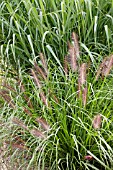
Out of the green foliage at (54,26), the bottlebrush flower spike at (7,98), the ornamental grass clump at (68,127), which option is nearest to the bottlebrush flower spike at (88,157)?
the ornamental grass clump at (68,127)

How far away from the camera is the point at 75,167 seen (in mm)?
1771

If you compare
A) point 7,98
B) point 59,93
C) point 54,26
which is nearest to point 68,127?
point 59,93

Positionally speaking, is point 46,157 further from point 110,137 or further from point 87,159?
point 110,137

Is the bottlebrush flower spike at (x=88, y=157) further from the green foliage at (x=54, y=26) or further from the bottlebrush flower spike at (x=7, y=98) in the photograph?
the green foliage at (x=54, y=26)

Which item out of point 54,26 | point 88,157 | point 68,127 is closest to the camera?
point 88,157

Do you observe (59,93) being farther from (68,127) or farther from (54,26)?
(54,26)

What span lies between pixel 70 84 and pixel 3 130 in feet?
1.62

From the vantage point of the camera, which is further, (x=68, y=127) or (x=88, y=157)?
(x=68, y=127)

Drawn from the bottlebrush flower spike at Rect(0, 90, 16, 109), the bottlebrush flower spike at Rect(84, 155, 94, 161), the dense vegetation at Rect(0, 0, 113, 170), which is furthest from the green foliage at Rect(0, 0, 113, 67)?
the bottlebrush flower spike at Rect(84, 155, 94, 161)

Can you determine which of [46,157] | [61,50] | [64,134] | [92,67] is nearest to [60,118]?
[64,134]

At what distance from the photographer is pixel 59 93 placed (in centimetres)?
192

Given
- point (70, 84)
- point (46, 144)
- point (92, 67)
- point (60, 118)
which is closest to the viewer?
point (46, 144)

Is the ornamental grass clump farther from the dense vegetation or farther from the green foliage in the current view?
the green foliage

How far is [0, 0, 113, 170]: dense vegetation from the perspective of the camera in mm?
1689
